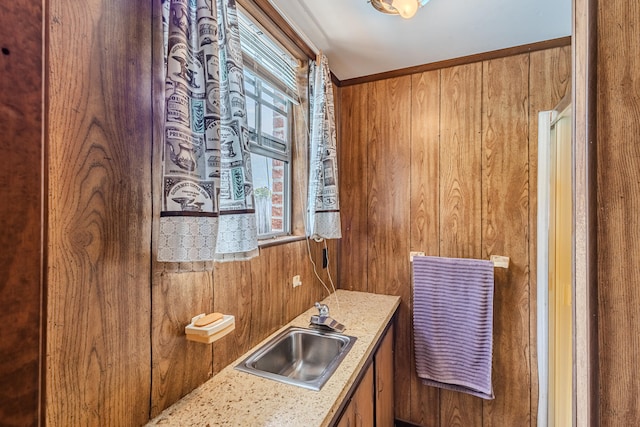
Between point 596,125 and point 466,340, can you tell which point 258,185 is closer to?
point 596,125

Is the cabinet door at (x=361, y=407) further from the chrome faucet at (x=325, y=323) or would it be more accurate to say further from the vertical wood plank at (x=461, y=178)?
the vertical wood plank at (x=461, y=178)

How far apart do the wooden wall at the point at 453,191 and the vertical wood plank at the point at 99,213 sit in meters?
1.54

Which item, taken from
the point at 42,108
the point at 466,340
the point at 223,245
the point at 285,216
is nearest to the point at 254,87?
the point at 285,216

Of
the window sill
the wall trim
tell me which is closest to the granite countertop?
the window sill

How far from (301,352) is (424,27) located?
184 centimetres

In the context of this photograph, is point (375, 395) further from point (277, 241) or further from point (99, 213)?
point (99, 213)

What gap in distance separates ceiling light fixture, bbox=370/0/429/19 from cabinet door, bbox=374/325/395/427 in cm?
161

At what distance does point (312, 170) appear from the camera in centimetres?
165

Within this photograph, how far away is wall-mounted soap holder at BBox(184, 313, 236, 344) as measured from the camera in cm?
90

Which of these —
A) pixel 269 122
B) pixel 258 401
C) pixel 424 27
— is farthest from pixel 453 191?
pixel 258 401

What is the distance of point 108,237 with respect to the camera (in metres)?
0.74

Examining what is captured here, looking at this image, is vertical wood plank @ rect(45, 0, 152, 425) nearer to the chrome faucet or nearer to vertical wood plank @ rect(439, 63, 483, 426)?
the chrome faucet

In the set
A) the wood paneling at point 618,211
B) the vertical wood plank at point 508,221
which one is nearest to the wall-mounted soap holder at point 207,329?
the wood paneling at point 618,211

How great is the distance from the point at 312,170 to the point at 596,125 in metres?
1.30
